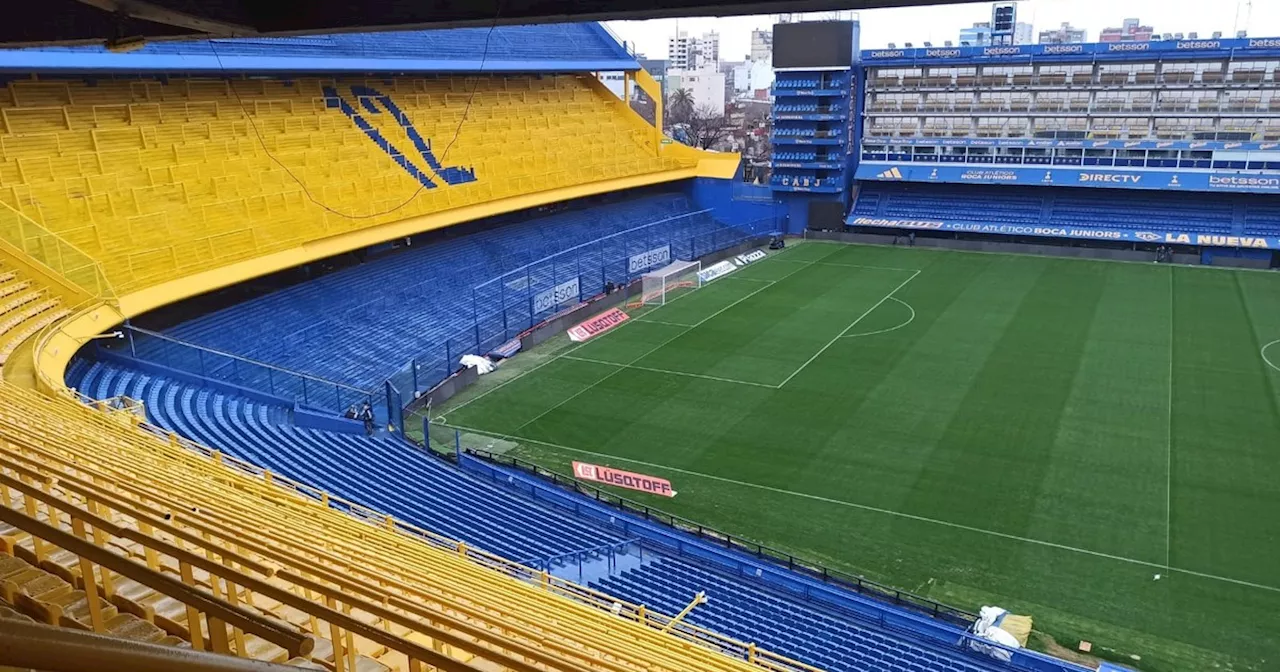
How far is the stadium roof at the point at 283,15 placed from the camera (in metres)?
6.27

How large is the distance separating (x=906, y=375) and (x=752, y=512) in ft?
32.1

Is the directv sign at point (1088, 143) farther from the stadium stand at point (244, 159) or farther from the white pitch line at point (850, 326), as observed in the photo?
the stadium stand at point (244, 159)

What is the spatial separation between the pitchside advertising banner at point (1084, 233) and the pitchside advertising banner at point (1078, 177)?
2.18 meters

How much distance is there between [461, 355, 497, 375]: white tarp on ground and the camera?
26.6m

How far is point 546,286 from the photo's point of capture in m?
33.3

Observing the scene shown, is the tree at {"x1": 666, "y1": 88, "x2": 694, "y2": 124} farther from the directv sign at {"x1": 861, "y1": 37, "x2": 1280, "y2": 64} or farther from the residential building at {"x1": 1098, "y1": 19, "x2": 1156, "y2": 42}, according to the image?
the directv sign at {"x1": 861, "y1": 37, "x2": 1280, "y2": 64}

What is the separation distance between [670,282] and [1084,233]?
20.7m

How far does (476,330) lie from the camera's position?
93.2ft

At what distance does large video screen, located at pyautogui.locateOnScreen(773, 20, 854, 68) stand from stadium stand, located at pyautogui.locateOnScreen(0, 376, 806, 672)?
134ft

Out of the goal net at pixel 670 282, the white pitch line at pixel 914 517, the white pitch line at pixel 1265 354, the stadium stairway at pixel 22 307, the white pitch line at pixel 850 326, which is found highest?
the stadium stairway at pixel 22 307

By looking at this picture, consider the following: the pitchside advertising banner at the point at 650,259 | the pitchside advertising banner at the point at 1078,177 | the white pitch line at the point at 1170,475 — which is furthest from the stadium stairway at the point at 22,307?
the pitchside advertising banner at the point at 1078,177

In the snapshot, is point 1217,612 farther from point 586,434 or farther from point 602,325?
point 602,325

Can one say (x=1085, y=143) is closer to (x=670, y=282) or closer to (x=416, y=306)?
(x=670, y=282)

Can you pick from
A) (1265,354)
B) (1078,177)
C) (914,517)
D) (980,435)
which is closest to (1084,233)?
(1078,177)
